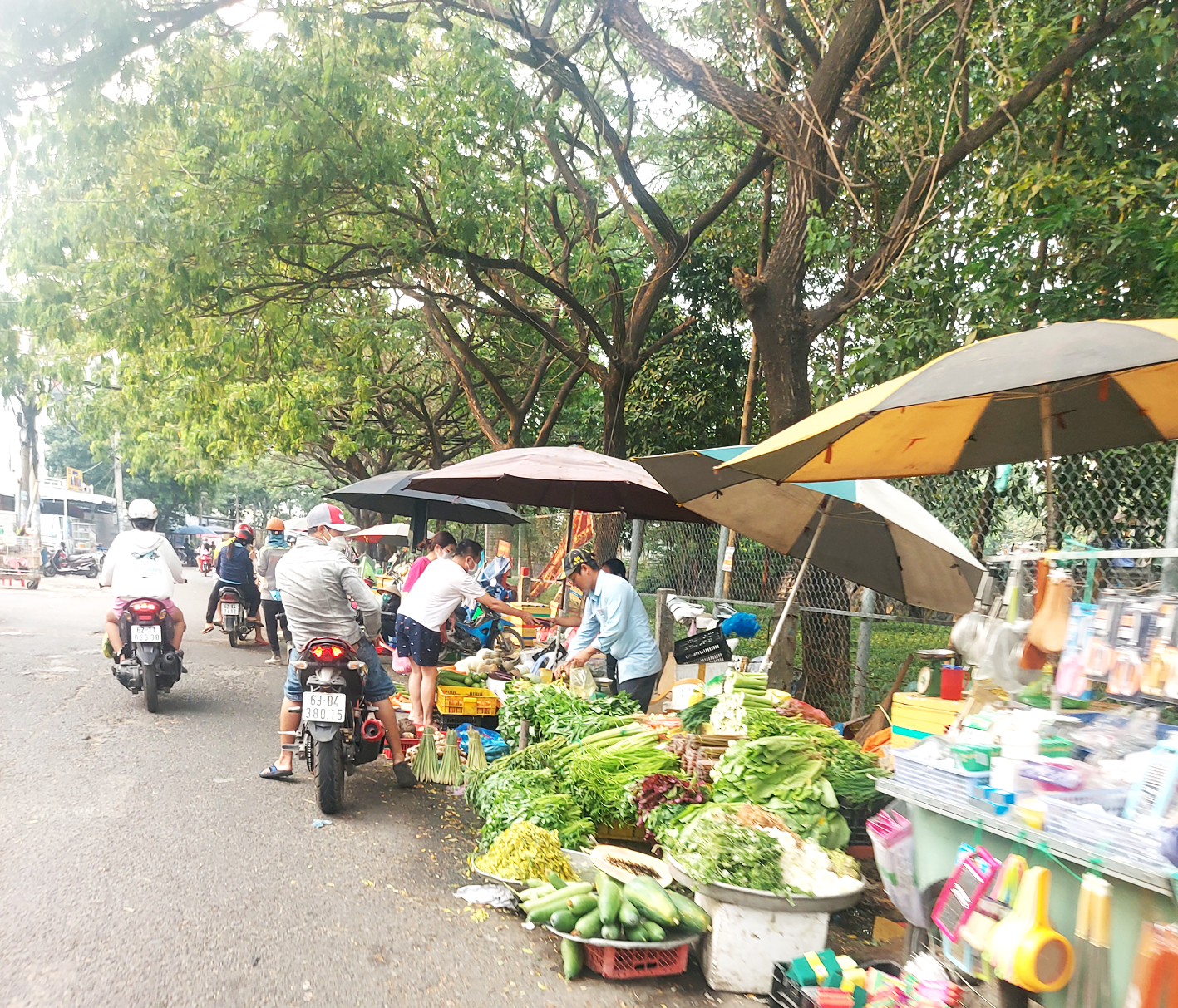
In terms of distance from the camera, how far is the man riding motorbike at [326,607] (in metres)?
5.79

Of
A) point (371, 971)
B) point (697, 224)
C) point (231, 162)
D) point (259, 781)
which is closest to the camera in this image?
point (371, 971)

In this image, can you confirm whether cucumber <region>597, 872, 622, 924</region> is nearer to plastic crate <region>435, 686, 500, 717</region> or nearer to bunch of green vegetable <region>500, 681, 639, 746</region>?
bunch of green vegetable <region>500, 681, 639, 746</region>

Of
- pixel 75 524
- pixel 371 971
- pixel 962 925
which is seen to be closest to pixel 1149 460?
pixel 962 925

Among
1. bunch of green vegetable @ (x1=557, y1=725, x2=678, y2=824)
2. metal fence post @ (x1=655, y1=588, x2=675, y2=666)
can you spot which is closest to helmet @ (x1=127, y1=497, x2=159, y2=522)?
bunch of green vegetable @ (x1=557, y1=725, x2=678, y2=824)

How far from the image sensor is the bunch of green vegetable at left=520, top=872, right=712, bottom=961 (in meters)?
3.63

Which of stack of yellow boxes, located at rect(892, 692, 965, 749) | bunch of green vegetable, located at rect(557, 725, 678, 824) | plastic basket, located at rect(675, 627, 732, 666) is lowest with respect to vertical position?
bunch of green vegetable, located at rect(557, 725, 678, 824)

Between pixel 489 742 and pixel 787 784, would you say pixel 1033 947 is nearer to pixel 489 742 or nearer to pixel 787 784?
pixel 787 784

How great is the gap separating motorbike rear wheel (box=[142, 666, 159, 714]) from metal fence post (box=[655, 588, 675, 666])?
5.20 m

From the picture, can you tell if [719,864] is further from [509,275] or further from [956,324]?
[509,275]

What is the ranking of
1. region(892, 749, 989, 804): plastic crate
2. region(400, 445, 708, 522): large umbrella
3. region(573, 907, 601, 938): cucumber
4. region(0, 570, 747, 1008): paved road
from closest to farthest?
region(892, 749, 989, 804): plastic crate → region(0, 570, 747, 1008): paved road → region(573, 907, 601, 938): cucumber → region(400, 445, 708, 522): large umbrella

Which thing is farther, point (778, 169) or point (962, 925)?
point (778, 169)

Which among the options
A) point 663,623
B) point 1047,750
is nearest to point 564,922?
point 1047,750

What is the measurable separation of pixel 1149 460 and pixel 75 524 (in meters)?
50.8

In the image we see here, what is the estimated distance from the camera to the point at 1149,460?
17.9 feet
